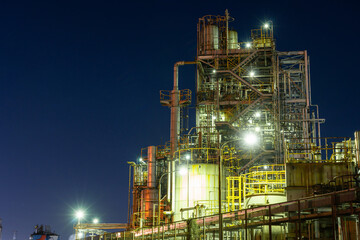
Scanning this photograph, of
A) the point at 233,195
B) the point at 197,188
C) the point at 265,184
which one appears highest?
the point at 197,188

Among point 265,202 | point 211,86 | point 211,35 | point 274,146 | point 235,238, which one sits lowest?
point 235,238

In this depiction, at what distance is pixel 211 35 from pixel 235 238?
28016mm

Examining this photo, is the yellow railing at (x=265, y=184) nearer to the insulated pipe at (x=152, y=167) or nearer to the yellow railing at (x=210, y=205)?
the yellow railing at (x=210, y=205)

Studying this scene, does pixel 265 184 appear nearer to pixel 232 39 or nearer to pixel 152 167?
pixel 152 167

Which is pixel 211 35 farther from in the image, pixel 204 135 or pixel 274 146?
pixel 274 146

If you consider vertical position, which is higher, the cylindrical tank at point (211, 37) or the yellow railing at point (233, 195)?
the cylindrical tank at point (211, 37)

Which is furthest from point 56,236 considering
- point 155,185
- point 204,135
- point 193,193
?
point 193,193

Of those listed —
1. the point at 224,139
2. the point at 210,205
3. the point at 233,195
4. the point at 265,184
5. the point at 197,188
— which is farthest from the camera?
the point at 224,139

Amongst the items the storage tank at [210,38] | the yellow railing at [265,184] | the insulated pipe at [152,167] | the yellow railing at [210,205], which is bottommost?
the yellow railing at [210,205]

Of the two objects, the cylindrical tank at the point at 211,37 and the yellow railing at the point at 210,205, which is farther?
the cylindrical tank at the point at 211,37

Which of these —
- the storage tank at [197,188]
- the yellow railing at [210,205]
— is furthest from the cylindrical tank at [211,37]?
the yellow railing at [210,205]

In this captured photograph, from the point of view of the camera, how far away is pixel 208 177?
4141cm

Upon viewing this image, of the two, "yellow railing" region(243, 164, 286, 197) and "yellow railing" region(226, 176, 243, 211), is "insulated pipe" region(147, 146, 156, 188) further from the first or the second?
"yellow railing" region(243, 164, 286, 197)

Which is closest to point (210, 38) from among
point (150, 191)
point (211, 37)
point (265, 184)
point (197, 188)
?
point (211, 37)
